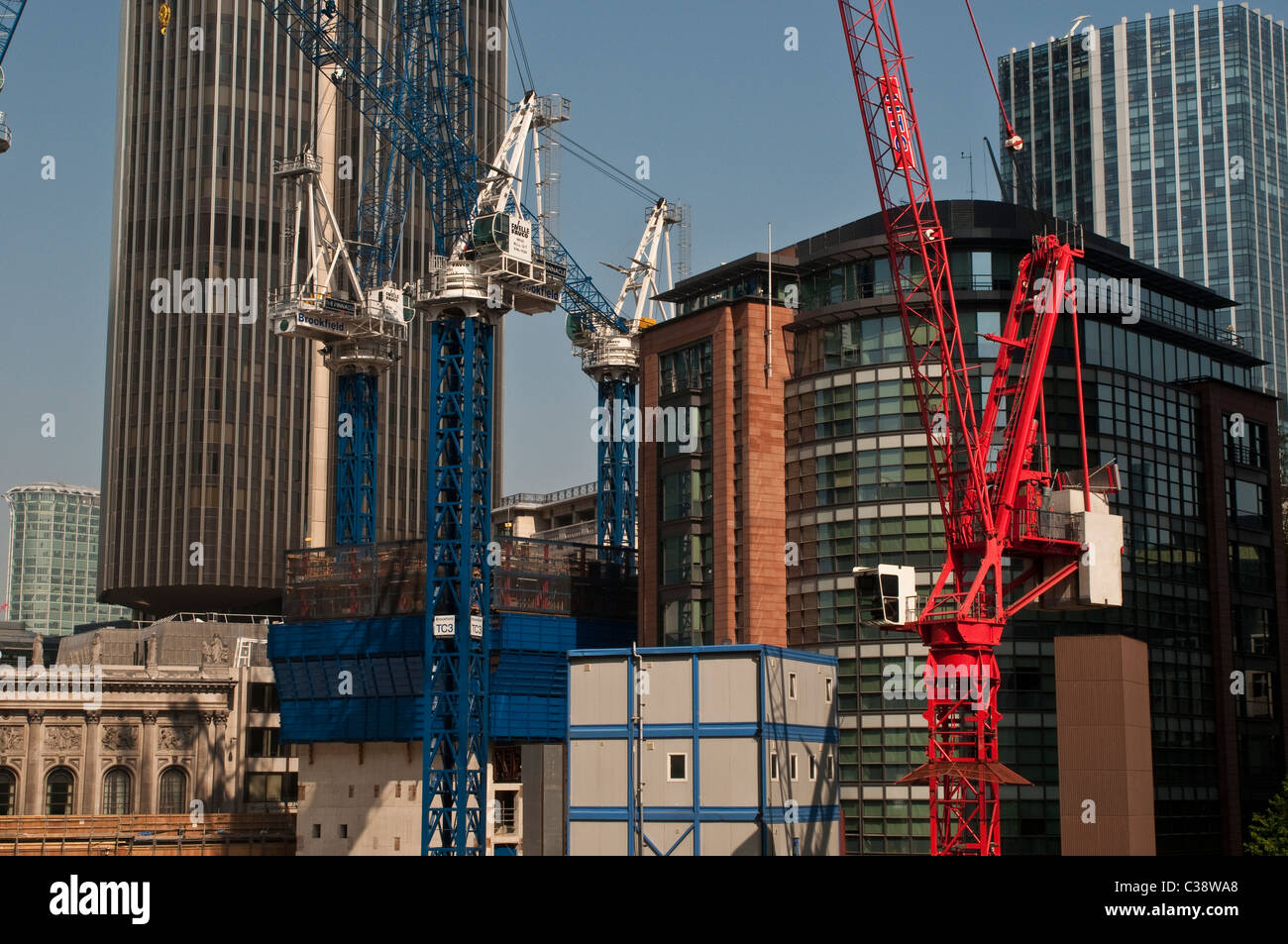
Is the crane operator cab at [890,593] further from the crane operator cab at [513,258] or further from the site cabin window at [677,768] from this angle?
the crane operator cab at [513,258]

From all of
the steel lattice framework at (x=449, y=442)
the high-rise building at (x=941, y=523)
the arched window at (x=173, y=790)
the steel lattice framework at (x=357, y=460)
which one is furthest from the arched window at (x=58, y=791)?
the high-rise building at (x=941, y=523)

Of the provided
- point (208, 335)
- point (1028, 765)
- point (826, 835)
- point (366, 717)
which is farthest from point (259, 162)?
point (826, 835)

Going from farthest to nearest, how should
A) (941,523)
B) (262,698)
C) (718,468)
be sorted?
(262,698)
(718,468)
(941,523)

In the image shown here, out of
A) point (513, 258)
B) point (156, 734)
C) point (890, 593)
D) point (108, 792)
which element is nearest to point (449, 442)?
point (513, 258)

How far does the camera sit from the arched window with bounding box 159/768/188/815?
388 ft

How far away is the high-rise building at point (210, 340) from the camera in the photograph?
155625mm

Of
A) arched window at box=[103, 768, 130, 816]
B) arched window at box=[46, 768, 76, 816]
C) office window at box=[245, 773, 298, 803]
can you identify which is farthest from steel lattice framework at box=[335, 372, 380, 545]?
arched window at box=[46, 768, 76, 816]

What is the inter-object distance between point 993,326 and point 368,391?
161ft

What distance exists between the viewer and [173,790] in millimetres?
119000

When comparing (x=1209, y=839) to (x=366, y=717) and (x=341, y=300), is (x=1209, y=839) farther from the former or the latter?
(x=341, y=300)

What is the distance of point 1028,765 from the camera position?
3054 inches

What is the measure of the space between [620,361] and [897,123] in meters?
54.8

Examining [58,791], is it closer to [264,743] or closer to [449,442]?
[264,743]

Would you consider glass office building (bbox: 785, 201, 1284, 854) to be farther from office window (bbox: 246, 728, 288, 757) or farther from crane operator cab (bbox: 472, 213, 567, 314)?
office window (bbox: 246, 728, 288, 757)
